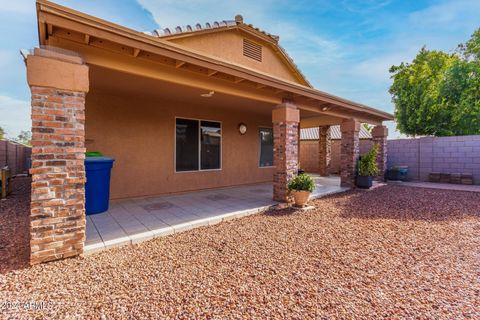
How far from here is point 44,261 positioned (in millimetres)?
2707

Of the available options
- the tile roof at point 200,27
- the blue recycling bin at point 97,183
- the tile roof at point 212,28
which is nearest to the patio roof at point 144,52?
the blue recycling bin at point 97,183

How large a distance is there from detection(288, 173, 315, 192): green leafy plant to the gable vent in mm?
5427

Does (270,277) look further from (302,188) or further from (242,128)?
(242,128)

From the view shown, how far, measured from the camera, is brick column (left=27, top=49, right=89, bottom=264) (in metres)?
2.65

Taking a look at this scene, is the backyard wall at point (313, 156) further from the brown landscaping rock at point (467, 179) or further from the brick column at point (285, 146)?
the brick column at point (285, 146)

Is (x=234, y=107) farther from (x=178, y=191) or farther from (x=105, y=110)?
(x=105, y=110)

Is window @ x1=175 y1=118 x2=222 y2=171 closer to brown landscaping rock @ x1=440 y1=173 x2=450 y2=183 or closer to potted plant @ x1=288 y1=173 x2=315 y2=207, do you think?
potted plant @ x1=288 y1=173 x2=315 y2=207

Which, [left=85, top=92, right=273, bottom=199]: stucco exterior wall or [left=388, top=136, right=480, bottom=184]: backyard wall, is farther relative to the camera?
[left=388, top=136, right=480, bottom=184]: backyard wall

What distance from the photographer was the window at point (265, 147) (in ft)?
30.0

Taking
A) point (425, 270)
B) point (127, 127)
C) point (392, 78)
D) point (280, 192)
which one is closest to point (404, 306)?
point (425, 270)

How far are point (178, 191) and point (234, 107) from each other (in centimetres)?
318

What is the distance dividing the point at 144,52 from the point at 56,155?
1.94m

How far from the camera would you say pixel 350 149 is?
8.15 meters

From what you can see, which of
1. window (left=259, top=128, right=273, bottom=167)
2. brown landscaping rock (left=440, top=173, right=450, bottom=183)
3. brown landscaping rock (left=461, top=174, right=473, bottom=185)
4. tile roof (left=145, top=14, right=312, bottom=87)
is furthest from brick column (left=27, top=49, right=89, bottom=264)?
brown landscaping rock (left=461, top=174, right=473, bottom=185)
